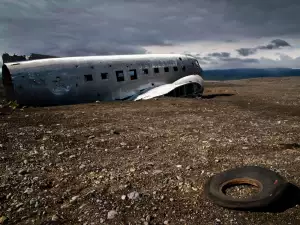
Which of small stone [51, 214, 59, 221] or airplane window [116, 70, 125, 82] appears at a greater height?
airplane window [116, 70, 125, 82]

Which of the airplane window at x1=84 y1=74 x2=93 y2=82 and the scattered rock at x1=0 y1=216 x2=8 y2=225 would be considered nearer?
the scattered rock at x1=0 y1=216 x2=8 y2=225

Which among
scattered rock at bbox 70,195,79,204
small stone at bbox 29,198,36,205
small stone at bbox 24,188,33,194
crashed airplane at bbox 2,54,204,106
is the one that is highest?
crashed airplane at bbox 2,54,204,106

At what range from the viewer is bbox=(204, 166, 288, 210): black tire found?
5773 millimetres

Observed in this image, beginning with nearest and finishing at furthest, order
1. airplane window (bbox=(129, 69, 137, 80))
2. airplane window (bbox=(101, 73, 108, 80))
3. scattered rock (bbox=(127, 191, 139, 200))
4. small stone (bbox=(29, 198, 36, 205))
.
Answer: small stone (bbox=(29, 198, 36, 205)) → scattered rock (bbox=(127, 191, 139, 200)) → airplane window (bbox=(101, 73, 108, 80)) → airplane window (bbox=(129, 69, 137, 80))

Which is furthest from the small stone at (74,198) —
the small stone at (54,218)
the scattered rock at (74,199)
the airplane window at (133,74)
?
the airplane window at (133,74)

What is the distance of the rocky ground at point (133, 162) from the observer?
5.94 metres

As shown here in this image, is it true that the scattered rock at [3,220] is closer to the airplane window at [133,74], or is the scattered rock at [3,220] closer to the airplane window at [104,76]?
the airplane window at [104,76]

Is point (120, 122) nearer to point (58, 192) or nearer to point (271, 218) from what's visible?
point (58, 192)

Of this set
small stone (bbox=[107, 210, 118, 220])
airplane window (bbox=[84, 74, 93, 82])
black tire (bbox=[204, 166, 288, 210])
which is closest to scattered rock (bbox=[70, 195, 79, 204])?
Answer: small stone (bbox=[107, 210, 118, 220])

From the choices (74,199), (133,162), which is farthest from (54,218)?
(133,162)

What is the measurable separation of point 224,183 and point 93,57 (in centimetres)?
1744

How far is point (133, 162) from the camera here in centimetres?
870

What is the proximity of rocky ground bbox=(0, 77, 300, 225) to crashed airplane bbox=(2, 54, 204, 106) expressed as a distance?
12.6ft

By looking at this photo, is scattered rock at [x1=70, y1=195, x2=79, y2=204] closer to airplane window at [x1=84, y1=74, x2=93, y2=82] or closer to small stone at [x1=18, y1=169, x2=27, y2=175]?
small stone at [x1=18, y1=169, x2=27, y2=175]
